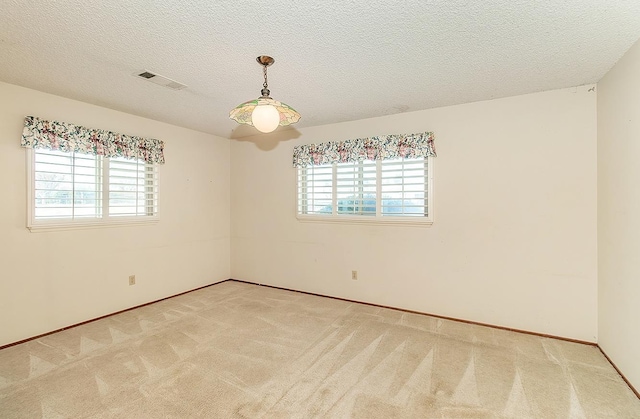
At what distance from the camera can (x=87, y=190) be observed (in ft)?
10.7

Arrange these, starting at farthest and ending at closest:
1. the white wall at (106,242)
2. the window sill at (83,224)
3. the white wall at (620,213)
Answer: the window sill at (83,224)
the white wall at (106,242)
the white wall at (620,213)

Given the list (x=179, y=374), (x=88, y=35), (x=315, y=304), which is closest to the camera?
(x=88, y=35)

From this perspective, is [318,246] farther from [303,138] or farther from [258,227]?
[303,138]

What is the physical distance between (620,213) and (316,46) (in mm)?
2676

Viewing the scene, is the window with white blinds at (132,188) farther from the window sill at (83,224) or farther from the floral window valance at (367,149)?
the floral window valance at (367,149)

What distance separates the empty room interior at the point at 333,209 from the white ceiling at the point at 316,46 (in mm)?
19

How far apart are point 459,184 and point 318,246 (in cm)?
202

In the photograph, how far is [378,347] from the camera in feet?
8.84

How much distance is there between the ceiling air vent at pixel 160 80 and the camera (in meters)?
2.49

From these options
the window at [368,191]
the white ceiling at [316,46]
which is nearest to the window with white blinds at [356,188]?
the window at [368,191]

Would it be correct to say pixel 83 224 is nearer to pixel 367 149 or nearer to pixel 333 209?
pixel 333 209

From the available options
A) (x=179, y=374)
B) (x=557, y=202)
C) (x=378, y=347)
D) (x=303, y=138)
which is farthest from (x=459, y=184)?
(x=179, y=374)

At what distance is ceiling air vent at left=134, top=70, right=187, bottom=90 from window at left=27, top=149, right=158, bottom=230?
1.36 m

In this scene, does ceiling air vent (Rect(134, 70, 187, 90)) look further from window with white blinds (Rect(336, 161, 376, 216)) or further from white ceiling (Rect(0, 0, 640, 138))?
window with white blinds (Rect(336, 161, 376, 216))
